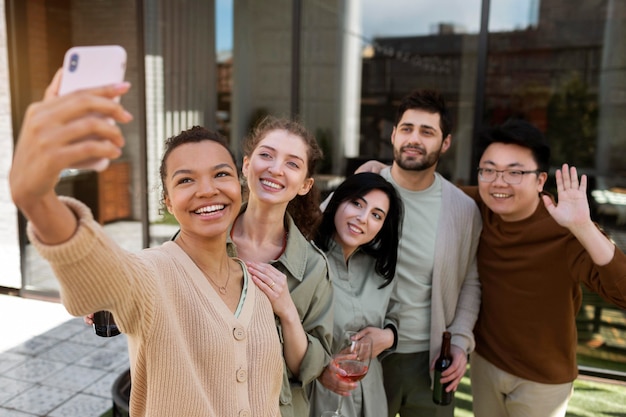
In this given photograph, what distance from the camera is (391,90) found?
22.9ft

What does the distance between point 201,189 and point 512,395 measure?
1789mm

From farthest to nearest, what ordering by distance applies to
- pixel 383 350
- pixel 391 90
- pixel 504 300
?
pixel 391 90
pixel 504 300
pixel 383 350

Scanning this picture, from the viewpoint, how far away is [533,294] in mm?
2141

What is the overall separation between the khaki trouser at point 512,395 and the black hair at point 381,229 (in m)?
0.71

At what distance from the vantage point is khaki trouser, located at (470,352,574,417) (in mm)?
2189

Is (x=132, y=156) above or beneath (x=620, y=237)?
above

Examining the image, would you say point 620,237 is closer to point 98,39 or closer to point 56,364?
point 56,364

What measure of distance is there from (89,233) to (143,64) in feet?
15.5

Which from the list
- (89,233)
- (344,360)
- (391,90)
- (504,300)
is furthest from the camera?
(391,90)

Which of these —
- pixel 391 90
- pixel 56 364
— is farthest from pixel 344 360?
pixel 391 90

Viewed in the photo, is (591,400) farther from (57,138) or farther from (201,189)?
(57,138)

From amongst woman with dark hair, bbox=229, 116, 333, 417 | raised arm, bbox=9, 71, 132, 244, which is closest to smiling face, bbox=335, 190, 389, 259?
woman with dark hair, bbox=229, 116, 333, 417

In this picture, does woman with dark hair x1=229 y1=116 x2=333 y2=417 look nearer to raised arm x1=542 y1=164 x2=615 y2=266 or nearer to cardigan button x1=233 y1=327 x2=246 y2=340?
cardigan button x1=233 y1=327 x2=246 y2=340

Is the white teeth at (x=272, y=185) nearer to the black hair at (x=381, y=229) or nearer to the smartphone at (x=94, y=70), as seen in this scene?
the black hair at (x=381, y=229)
